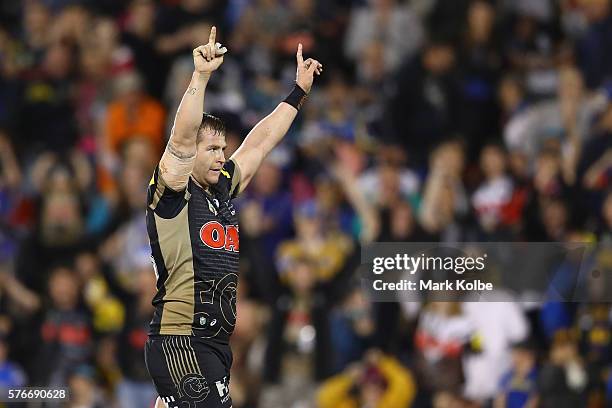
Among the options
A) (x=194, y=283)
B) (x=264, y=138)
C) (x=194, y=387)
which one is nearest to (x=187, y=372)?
(x=194, y=387)

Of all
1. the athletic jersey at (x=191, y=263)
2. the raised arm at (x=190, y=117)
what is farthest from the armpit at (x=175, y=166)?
the athletic jersey at (x=191, y=263)

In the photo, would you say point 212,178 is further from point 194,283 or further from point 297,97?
point 297,97

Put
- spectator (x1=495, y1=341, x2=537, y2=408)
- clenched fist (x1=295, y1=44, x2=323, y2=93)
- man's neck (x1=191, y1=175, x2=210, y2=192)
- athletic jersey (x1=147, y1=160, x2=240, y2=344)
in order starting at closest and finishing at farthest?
athletic jersey (x1=147, y1=160, x2=240, y2=344) < man's neck (x1=191, y1=175, x2=210, y2=192) < clenched fist (x1=295, y1=44, x2=323, y2=93) < spectator (x1=495, y1=341, x2=537, y2=408)

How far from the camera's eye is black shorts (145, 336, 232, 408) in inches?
275

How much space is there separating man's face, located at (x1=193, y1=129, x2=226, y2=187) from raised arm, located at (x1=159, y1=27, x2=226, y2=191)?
15.2 inches

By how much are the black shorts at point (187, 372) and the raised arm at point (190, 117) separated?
95 centimetres

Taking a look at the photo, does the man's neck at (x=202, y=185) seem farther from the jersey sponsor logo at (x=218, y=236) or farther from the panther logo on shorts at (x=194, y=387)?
the panther logo on shorts at (x=194, y=387)

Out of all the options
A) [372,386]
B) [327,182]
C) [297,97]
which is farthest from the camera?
[327,182]

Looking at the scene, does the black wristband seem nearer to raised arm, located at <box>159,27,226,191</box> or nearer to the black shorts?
raised arm, located at <box>159,27,226,191</box>

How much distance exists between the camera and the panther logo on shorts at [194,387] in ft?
22.9

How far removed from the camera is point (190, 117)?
652cm

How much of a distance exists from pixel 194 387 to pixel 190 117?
1497mm

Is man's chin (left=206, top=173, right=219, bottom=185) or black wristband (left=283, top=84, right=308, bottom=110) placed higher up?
black wristband (left=283, top=84, right=308, bottom=110)

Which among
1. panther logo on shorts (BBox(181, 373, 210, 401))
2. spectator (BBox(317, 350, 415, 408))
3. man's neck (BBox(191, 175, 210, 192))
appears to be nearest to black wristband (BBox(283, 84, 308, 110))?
man's neck (BBox(191, 175, 210, 192))
